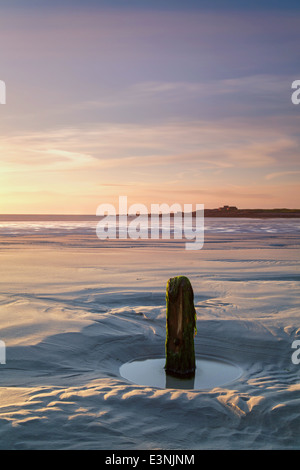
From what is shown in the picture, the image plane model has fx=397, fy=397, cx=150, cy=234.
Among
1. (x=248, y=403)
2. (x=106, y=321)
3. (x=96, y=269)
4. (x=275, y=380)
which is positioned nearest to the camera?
(x=248, y=403)

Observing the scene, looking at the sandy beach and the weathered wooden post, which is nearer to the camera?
the sandy beach

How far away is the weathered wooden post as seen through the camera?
190 inches

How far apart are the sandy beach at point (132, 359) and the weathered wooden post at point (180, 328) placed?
0.56 m

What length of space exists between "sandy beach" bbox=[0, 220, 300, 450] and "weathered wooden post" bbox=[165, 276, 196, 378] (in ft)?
1.84

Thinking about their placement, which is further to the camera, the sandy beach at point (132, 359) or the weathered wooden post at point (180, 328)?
the weathered wooden post at point (180, 328)

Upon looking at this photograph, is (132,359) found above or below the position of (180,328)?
below

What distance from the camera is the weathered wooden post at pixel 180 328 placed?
15.8ft

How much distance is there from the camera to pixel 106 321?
6738mm

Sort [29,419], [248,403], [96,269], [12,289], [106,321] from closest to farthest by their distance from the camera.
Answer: [29,419] → [248,403] → [106,321] → [12,289] → [96,269]

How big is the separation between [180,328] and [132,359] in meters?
1.13

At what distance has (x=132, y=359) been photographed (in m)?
5.56
